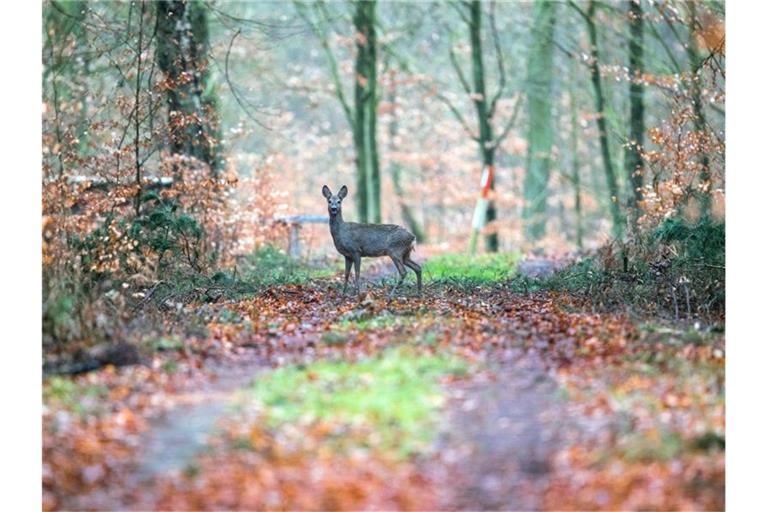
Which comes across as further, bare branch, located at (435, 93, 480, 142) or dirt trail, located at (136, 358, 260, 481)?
bare branch, located at (435, 93, 480, 142)

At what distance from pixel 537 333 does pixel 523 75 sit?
21412 millimetres

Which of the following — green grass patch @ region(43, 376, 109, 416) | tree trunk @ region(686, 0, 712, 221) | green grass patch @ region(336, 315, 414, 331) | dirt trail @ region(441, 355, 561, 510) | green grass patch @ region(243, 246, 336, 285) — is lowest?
dirt trail @ region(441, 355, 561, 510)

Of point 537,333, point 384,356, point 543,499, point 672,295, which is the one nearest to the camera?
point 543,499

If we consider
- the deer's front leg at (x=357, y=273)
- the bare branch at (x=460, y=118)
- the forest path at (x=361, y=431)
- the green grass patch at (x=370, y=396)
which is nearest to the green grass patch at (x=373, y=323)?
the forest path at (x=361, y=431)

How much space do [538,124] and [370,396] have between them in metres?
22.2

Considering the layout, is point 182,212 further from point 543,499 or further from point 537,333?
point 543,499

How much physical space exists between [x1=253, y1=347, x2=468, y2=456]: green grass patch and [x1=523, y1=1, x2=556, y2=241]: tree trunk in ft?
63.7

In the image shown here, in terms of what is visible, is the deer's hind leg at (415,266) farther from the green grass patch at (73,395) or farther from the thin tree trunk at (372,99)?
the thin tree trunk at (372,99)

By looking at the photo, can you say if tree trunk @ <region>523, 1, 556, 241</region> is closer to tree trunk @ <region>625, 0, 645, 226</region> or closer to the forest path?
tree trunk @ <region>625, 0, 645, 226</region>

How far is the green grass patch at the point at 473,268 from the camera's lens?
14277 millimetres

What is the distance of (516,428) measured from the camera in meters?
7.00

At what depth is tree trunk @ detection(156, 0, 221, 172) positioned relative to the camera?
14.5 m

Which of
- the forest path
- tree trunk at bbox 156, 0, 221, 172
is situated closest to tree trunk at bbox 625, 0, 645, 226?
tree trunk at bbox 156, 0, 221, 172
